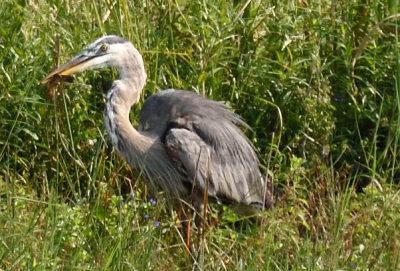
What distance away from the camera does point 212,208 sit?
246 inches

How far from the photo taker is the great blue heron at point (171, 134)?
5.93 meters

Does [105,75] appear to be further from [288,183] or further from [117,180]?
[288,183]

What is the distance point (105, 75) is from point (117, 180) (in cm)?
73

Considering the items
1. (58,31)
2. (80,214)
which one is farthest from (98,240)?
(58,31)

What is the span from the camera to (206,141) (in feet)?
20.1

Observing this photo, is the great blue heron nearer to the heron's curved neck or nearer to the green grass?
the heron's curved neck

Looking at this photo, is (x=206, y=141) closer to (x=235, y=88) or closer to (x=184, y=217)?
(x=235, y=88)

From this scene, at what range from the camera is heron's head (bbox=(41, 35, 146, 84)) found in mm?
5766

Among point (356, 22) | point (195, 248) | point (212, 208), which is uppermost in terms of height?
point (356, 22)

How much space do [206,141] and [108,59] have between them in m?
0.69

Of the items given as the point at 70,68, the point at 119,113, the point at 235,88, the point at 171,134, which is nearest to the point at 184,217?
the point at 171,134

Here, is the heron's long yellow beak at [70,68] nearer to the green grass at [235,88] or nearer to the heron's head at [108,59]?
the heron's head at [108,59]

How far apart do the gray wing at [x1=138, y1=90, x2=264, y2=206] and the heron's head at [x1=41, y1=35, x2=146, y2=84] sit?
0.19 metres

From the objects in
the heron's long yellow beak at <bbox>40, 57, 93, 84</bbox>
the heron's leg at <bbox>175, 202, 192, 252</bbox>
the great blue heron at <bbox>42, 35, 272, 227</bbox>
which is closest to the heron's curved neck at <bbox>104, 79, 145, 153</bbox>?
the great blue heron at <bbox>42, 35, 272, 227</bbox>
